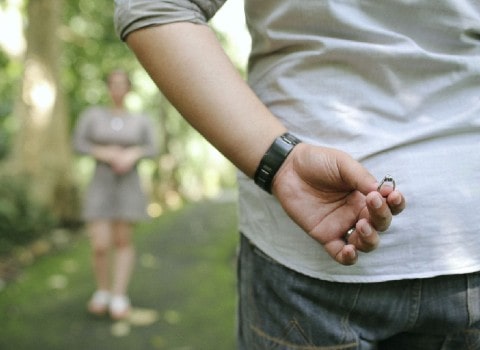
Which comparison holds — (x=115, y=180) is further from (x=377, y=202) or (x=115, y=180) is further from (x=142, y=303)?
(x=377, y=202)

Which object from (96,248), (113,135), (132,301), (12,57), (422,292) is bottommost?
(12,57)

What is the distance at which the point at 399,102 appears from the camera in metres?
1.05

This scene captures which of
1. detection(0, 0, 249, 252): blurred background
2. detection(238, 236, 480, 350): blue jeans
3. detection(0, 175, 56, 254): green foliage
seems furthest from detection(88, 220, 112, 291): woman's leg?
detection(238, 236, 480, 350): blue jeans

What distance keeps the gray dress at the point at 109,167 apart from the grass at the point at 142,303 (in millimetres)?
931

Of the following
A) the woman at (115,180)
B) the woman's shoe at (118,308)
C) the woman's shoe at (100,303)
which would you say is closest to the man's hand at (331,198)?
the woman at (115,180)

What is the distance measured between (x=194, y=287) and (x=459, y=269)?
5.85 meters

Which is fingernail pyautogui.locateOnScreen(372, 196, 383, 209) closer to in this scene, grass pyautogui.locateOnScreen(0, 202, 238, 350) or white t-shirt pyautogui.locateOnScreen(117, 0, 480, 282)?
white t-shirt pyautogui.locateOnScreen(117, 0, 480, 282)

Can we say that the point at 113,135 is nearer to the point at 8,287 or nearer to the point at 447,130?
the point at 8,287

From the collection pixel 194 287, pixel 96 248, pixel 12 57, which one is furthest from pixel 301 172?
pixel 12 57

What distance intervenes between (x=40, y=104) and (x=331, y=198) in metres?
9.57

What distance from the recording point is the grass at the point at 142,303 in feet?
16.5

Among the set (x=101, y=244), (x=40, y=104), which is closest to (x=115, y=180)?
(x=101, y=244)

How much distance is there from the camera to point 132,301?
6086 millimetres

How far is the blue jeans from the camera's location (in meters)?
1.04
